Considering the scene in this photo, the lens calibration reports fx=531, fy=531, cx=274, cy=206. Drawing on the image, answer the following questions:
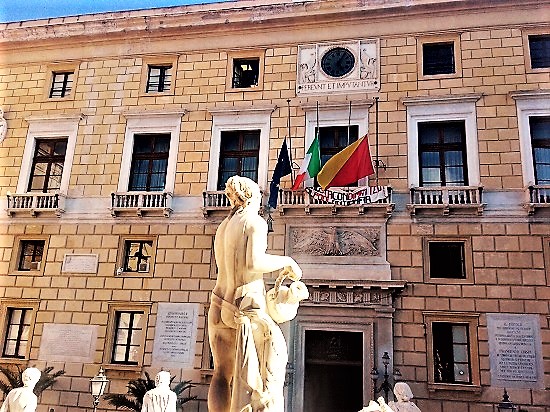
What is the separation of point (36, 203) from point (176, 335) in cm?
613

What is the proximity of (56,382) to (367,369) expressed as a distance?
842 centimetres

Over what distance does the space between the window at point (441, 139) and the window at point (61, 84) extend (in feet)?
36.0

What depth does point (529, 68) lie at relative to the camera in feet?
46.7

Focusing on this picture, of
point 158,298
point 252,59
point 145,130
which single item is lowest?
point 158,298

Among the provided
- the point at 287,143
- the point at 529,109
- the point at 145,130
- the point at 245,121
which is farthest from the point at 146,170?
the point at 529,109

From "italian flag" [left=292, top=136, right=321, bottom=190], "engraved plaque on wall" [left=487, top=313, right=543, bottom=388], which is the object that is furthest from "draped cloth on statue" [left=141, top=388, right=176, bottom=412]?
"engraved plaque on wall" [left=487, top=313, right=543, bottom=388]

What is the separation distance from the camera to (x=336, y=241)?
14.0m

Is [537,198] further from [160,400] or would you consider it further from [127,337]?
[127,337]

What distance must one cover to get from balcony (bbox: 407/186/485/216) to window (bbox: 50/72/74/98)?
11.8 metres

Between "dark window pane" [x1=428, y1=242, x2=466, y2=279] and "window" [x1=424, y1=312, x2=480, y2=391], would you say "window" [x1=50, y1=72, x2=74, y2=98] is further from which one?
"window" [x1=424, y1=312, x2=480, y2=391]

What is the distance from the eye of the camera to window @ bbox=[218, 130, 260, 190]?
15609 millimetres

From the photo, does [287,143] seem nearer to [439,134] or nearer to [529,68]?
[439,134]

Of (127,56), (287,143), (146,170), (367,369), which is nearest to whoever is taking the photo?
(367,369)

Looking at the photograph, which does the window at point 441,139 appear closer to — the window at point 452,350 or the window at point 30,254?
the window at point 452,350
